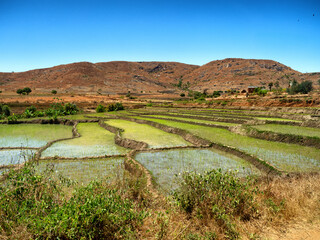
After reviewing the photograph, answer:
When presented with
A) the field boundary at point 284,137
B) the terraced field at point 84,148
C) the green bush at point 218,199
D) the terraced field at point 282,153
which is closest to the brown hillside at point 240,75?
the field boundary at point 284,137

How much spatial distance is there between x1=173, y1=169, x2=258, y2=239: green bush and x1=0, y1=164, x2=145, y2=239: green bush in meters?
1.20

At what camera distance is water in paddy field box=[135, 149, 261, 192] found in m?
7.37

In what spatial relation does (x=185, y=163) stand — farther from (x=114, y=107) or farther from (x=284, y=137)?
(x=114, y=107)

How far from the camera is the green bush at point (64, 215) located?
10.0 feet

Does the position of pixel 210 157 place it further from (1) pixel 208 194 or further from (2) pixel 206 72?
(2) pixel 206 72

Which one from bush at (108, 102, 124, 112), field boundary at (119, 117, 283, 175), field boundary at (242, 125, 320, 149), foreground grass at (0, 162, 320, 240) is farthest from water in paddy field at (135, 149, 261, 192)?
bush at (108, 102, 124, 112)

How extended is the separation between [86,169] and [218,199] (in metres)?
5.60

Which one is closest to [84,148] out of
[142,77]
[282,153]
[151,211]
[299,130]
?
[151,211]

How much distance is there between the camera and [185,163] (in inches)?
338

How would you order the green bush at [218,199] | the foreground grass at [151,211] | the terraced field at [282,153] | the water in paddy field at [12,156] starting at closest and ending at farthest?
the foreground grass at [151,211] < the green bush at [218,199] < the terraced field at [282,153] < the water in paddy field at [12,156]

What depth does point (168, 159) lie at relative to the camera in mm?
9234

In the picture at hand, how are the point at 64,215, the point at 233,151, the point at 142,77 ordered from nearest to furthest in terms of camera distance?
the point at 64,215 → the point at 233,151 → the point at 142,77

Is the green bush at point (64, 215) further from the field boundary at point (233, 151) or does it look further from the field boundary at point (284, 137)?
the field boundary at point (284, 137)

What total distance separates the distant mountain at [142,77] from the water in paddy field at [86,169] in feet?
265
